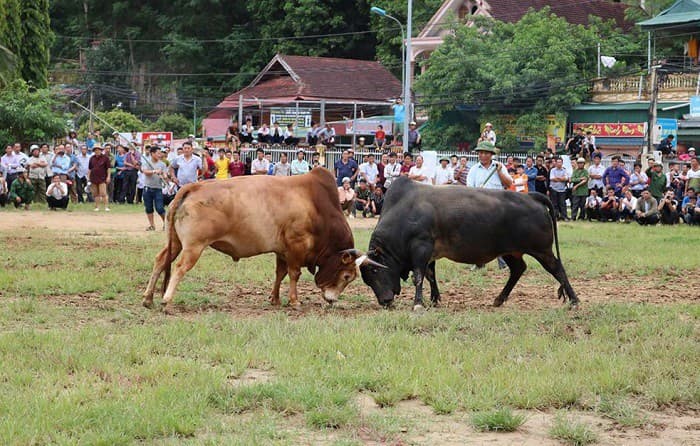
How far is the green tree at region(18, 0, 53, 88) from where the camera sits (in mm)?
40250

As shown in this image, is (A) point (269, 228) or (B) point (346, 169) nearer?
(A) point (269, 228)

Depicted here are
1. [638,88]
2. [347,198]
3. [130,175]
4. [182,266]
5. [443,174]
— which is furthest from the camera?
[638,88]

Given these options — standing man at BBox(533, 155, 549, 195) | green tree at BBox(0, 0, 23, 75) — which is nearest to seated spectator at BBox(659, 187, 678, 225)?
standing man at BBox(533, 155, 549, 195)

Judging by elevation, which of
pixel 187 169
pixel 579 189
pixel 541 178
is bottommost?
Answer: pixel 579 189

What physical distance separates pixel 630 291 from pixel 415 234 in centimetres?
336

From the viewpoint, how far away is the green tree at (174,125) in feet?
187

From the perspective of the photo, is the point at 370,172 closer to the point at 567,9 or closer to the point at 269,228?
the point at 269,228

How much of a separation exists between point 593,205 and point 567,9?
25.3 metres

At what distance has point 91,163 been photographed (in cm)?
2834

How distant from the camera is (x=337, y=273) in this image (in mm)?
12141

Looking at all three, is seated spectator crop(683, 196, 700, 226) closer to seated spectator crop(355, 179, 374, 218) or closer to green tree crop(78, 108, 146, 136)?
seated spectator crop(355, 179, 374, 218)

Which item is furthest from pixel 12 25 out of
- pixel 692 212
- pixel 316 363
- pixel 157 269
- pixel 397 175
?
pixel 316 363

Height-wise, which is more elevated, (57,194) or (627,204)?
(57,194)

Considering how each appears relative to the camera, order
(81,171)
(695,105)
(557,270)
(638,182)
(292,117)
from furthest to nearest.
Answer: (292,117) → (695,105) → (81,171) → (638,182) → (557,270)
